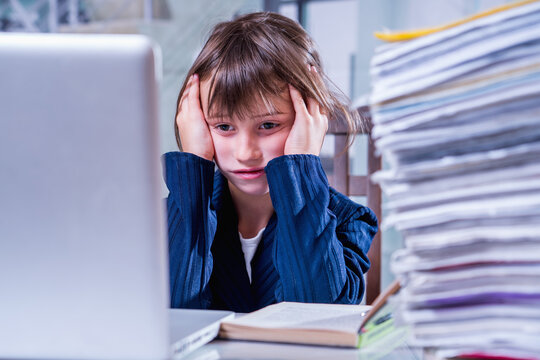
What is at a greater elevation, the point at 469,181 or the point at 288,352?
the point at 469,181

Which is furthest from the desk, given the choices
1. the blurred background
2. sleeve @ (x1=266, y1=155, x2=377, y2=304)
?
the blurred background

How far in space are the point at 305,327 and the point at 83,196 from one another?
0.25 meters

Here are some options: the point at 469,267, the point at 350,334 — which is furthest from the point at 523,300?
the point at 350,334

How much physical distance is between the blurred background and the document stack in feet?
8.33

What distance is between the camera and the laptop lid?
0.42 metres

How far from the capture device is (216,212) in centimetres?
120

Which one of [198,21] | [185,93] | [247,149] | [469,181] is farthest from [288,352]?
[198,21]

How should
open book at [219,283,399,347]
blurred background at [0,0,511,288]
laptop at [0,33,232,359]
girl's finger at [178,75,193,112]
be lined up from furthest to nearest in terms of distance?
blurred background at [0,0,511,288] < girl's finger at [178,75,193,112] < open book at [219,283,399,347] < laptop at [0,33,232,359]

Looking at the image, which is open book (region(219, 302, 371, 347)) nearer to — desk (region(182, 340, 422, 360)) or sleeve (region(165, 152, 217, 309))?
desk (region(182, 340, 422, 360))

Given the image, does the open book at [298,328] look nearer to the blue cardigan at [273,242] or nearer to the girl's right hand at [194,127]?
the blue cardigan at [273,242]

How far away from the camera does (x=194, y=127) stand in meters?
1.12

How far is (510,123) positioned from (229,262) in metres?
0.81

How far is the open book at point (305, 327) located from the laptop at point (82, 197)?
5.6 inches

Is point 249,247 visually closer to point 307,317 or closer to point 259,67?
point 259,67
